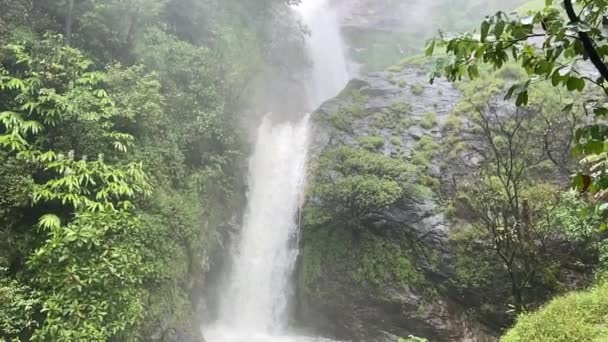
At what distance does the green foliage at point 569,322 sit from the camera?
5.54m

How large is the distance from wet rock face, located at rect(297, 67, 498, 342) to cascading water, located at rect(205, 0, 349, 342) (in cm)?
74

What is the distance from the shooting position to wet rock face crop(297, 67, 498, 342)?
1084 centimetres

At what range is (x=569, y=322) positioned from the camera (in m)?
5.79

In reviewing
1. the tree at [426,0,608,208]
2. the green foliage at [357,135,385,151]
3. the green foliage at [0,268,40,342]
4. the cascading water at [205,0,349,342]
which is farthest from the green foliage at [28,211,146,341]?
the green foliage at [357,135,385,151]

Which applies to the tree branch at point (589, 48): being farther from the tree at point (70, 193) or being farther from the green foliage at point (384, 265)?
the green foliage at point (384, 265)

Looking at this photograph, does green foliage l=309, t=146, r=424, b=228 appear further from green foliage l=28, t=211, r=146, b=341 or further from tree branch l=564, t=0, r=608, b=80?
tree branch l=564, t=0, r=608, b=80

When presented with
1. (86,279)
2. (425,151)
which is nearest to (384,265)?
(425,151)

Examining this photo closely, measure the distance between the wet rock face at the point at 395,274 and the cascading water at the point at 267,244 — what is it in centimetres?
74

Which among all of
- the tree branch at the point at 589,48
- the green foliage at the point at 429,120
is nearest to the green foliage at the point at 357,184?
the green foliage at the point at 429,120

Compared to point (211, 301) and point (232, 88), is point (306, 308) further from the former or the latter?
point (232, 88)

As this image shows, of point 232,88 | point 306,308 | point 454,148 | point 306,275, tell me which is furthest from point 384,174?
point 232,88

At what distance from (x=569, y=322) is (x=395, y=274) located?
19.2 ft

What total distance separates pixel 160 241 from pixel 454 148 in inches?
374

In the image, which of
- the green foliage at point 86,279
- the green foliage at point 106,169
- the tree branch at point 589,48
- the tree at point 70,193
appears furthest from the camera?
the green foliage at point 106,169
